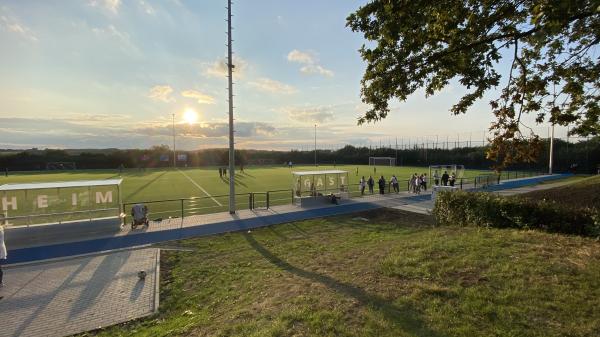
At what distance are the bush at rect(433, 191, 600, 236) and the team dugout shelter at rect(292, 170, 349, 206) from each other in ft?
26.1

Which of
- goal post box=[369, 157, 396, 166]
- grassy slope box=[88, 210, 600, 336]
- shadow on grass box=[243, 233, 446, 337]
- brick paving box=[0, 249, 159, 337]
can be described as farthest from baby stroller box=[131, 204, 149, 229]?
goal post box=[369, 157, 396, 166]

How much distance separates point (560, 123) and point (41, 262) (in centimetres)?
1474

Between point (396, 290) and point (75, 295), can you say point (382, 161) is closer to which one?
point (396, 290)

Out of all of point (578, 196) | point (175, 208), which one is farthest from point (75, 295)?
point (578, 196)

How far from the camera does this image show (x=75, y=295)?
25.5ft

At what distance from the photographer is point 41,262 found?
34.2ft

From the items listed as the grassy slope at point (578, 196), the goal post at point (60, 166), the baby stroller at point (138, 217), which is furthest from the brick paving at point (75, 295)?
the goal post at point (60, 166)

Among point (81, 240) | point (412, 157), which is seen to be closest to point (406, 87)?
point (81, 240)

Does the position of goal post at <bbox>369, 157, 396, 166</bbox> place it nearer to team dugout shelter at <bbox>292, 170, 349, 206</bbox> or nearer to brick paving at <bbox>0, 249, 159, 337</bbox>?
team dugout shelter at <bbox>292, 170, 349, 206</bbox>

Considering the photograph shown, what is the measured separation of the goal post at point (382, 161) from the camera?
74.1 m

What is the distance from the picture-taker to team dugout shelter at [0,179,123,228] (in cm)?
1326

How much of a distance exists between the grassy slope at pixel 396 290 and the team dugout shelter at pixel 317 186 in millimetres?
9772

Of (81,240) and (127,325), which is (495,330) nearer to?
(127,325)

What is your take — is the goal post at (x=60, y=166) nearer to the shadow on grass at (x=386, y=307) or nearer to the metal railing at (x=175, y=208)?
the metal railing at (x=175, y=208)
